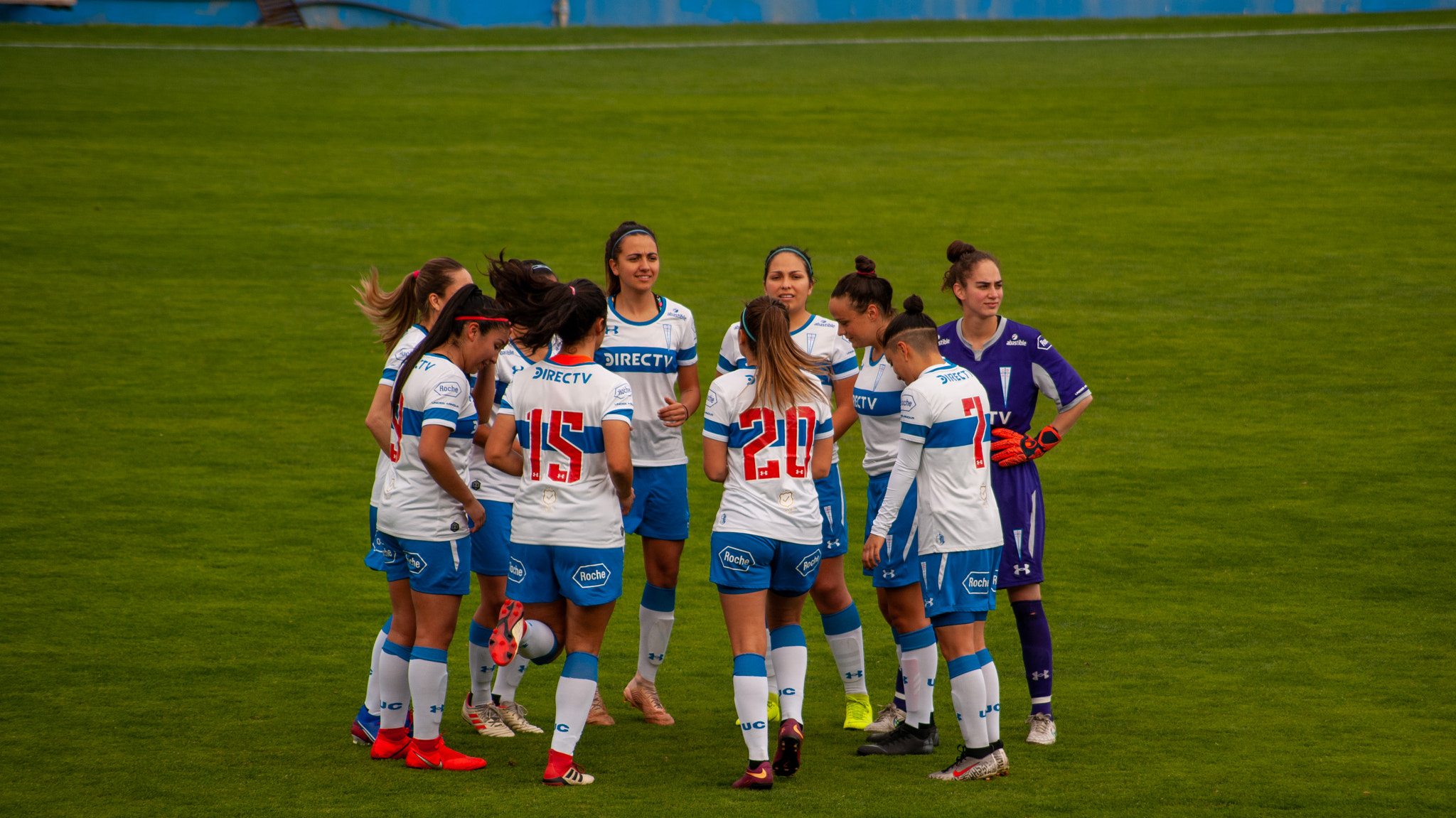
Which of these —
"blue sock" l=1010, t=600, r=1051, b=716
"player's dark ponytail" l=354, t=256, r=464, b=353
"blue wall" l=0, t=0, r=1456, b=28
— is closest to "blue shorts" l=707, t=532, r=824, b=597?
"blue sock" l=1010, t=600, r=1051, b=716

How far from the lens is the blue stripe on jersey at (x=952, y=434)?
194 inches

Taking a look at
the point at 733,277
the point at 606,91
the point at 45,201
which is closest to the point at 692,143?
the point at 606,91

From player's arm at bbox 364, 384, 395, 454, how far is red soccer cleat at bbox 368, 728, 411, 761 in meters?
1.21

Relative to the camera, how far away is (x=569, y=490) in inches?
191

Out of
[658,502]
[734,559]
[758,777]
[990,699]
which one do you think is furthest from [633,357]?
[990,699]

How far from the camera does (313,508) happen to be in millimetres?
9633

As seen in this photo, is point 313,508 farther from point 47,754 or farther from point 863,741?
point 863,741

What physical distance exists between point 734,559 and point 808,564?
0.35m

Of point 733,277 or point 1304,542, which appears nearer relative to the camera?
point 1304,542

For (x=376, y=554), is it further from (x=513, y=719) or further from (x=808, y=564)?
(x=808, y=564)

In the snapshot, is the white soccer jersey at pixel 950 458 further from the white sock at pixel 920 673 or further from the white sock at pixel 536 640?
the white sock at pixel 536 640

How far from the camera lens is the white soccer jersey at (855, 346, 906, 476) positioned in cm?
556

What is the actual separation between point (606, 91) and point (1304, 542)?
19.4m

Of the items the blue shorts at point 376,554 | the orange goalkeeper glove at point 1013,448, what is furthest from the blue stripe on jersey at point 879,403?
the blue shorts at point 376,554
